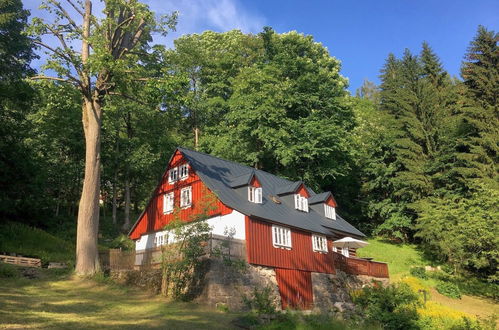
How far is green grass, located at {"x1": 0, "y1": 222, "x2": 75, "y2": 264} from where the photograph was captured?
27.4 metres

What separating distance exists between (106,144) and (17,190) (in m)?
10.5

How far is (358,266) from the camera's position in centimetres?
3244

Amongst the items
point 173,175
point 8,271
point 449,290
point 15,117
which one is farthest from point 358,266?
point 15,117

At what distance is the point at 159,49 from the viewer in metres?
25.7

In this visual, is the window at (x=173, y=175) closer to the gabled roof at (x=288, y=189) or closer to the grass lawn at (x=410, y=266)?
the gabled roof at (x=288, y=189)

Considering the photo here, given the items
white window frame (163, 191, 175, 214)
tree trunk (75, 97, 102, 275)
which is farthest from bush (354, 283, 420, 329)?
tree trunk (75, 97, 102, 275)

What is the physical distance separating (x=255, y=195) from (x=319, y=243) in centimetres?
602

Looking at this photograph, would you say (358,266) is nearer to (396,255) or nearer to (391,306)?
(391,306)

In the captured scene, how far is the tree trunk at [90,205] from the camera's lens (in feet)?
73.9

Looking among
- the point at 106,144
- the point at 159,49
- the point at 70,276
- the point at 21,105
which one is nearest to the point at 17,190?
the point at 21,105

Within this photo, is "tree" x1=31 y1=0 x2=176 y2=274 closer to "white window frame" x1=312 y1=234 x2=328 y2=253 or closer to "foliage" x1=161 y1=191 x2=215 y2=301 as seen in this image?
"foliage" x1=161 y1=191 x2=215 y2=301

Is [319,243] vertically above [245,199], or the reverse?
[245,199]

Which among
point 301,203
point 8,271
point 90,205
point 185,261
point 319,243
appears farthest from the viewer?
point 301,203

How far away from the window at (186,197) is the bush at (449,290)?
21570mm
